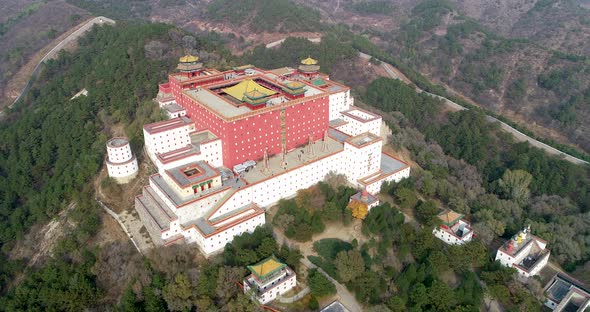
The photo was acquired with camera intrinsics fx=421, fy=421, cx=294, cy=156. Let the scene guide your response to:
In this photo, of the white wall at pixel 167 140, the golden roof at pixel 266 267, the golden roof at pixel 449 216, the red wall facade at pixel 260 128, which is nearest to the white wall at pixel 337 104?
the red wall facade at pixel 260 128

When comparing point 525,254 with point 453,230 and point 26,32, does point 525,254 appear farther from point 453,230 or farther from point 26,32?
point 26,32

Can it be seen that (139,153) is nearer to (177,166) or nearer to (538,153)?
(177,166)

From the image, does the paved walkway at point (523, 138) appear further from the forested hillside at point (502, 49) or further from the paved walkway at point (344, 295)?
the paved walkway at point (344, 295)

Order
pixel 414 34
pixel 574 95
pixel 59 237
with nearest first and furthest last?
pixel 59 237, pixel 574 95, pixel 414 34

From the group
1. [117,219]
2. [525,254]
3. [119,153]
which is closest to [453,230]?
[525,254]

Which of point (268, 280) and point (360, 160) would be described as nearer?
point (268, 280)

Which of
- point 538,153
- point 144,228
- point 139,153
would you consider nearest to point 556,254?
point 538,153

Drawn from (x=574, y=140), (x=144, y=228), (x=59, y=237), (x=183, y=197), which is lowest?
(x=574, y=140)

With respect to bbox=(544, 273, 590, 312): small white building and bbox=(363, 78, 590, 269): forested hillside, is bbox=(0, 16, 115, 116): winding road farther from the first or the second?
bbox=(544, 273, 590, 312): small white building
